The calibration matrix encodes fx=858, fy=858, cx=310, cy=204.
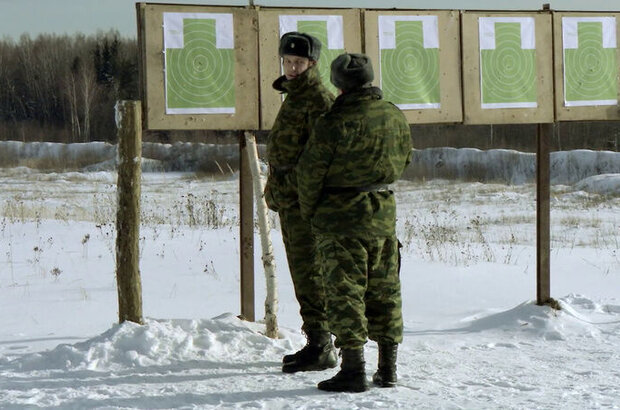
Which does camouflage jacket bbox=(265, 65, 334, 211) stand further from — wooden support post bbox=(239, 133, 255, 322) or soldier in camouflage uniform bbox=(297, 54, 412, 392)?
wooden support post bbox=(239, 133, 255, 322)

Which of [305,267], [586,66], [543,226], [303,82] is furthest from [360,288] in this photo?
[586,66]

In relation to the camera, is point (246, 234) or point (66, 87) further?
point (66, 87)

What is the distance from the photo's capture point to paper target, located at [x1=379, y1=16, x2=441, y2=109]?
21.2ft

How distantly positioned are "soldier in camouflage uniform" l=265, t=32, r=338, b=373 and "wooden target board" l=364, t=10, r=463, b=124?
5.55ft

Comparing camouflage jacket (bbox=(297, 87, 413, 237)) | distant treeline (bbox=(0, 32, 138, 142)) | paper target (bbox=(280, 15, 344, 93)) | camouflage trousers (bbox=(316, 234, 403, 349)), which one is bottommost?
camouflage trousers (bbox=(316, 234, 403, 349))

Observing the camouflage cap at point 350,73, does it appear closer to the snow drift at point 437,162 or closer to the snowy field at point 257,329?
the snowy field at point 257,329

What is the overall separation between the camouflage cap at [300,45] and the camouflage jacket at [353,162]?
550 mm

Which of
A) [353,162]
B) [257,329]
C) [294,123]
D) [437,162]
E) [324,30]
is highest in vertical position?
[324,30]

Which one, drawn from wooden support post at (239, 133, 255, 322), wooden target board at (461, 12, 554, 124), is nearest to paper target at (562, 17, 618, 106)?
wooden target board at (461, 12, 554, 124)

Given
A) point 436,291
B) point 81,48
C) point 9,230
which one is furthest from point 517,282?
point 81,48

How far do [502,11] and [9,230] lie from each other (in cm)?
706

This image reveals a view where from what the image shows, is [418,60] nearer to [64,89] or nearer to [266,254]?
[266,254]

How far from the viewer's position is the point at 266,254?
18.7 ft

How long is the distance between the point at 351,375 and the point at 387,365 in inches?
9.2
